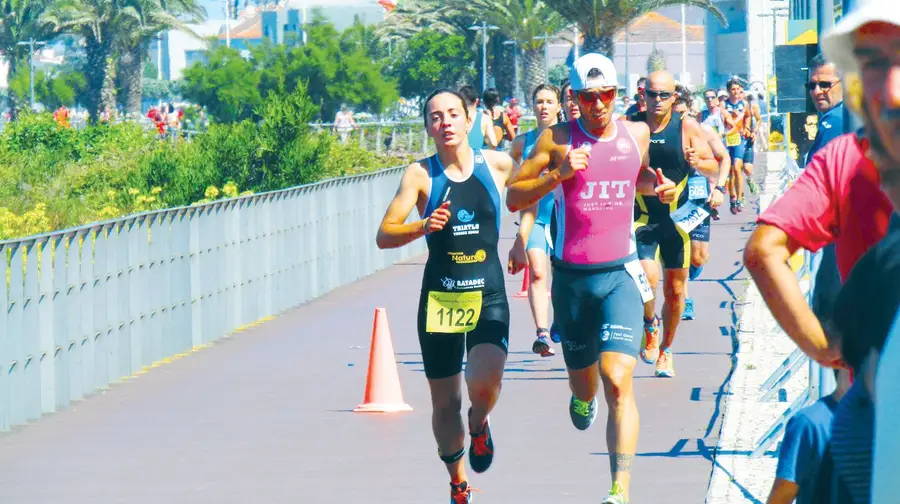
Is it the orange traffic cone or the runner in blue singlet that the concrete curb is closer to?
the runner in blue singlet

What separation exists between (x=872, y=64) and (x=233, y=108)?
52.4 metres

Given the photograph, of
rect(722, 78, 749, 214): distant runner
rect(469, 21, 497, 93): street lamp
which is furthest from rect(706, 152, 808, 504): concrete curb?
rect(469, 21, 497, 93): street lamp

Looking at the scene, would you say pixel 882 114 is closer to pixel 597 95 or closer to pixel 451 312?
pixel 451 312

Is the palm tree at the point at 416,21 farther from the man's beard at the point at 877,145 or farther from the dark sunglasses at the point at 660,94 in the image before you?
the man's beard at the point at 877,145

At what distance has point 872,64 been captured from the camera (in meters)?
2.74

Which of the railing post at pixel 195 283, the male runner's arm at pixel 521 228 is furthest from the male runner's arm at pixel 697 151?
the railing post at pixel 195 283

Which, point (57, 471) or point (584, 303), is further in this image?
point (57, 471)

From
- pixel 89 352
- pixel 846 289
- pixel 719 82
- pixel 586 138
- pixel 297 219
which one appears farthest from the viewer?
pixel 719 82

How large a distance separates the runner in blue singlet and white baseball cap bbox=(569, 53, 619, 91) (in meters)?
3.27

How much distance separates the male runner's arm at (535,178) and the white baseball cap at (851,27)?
17.7 feet

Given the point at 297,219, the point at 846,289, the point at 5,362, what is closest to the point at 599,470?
the point at 5,362

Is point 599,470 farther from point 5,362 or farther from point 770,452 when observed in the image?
point 5,362

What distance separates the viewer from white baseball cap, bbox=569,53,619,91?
866 cm

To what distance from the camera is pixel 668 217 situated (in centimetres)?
1248
